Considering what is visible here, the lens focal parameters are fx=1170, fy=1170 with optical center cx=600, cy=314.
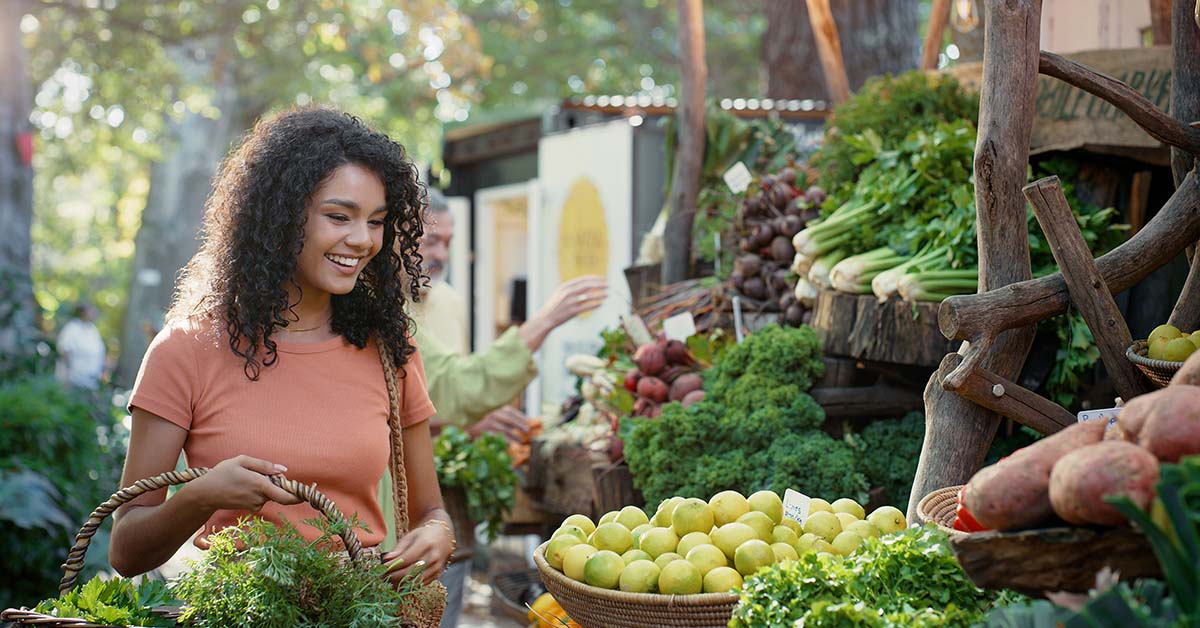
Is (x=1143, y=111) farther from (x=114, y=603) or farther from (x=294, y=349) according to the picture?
(x=114, y=603)

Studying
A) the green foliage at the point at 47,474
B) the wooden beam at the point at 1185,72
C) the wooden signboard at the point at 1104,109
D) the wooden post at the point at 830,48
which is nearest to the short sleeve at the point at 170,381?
the wooden beam at the point at 1185,72

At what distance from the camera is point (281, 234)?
2.68 m

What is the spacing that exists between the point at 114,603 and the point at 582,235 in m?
4.99

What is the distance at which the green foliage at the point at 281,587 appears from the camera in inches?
79.5

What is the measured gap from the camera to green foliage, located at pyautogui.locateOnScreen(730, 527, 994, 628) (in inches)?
76.9

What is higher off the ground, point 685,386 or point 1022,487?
point 1022,487

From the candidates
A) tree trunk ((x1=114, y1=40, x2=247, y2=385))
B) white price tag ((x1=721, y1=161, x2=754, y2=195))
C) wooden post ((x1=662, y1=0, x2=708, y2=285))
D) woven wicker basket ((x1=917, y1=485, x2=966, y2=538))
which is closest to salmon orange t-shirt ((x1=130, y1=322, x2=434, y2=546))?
woven wicker basket ((x1=917, y1=485, x2=966, y2=538))

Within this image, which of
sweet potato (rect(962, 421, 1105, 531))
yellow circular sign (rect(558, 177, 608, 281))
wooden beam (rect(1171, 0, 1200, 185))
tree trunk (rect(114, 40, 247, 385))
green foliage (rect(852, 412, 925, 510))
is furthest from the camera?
tree trunk (rect(114, 40, 247, 385))

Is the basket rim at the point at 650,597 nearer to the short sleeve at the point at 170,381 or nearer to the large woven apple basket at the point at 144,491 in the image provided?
the large woven apple basket at the point at 144,491

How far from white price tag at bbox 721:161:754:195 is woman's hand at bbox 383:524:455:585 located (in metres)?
2.80

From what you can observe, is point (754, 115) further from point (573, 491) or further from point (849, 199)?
point (573, 491)

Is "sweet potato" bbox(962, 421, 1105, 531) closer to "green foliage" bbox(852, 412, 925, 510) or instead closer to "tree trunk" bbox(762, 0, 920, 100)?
"green foliage" bbox(852, 412, 925, 510)

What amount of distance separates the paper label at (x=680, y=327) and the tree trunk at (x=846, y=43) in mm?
3953

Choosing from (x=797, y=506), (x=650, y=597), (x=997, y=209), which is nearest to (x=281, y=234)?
(x=650, y=597)
